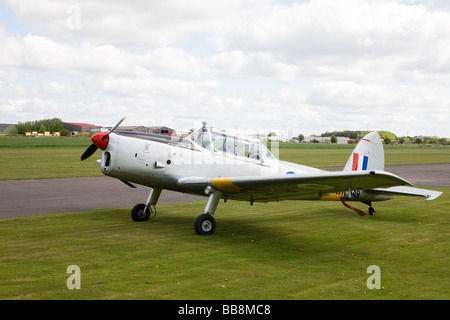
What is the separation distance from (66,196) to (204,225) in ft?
27.2

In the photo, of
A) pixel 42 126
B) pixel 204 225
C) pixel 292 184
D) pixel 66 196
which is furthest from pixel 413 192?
pixel 42 126

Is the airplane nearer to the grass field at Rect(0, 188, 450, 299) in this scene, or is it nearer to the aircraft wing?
the aircraft wing

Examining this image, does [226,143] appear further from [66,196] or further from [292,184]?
[66,196]

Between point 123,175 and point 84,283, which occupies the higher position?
point 123,175

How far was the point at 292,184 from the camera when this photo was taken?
29.2ft

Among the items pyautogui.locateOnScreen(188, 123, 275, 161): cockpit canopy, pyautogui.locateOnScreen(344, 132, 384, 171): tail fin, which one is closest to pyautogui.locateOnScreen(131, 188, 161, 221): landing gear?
pyautogui.locateOnScreen(188, 123, 275, 161): cockpit canopy

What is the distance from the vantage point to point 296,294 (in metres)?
5.93

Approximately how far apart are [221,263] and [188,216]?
517 centimetres

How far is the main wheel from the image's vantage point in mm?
9742

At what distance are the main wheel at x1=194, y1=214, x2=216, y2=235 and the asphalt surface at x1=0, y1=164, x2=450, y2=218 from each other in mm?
5211

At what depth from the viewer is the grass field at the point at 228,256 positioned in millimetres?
6059

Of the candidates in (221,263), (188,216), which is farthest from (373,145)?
(221,263)

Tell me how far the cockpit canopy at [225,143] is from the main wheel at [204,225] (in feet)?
5.57
